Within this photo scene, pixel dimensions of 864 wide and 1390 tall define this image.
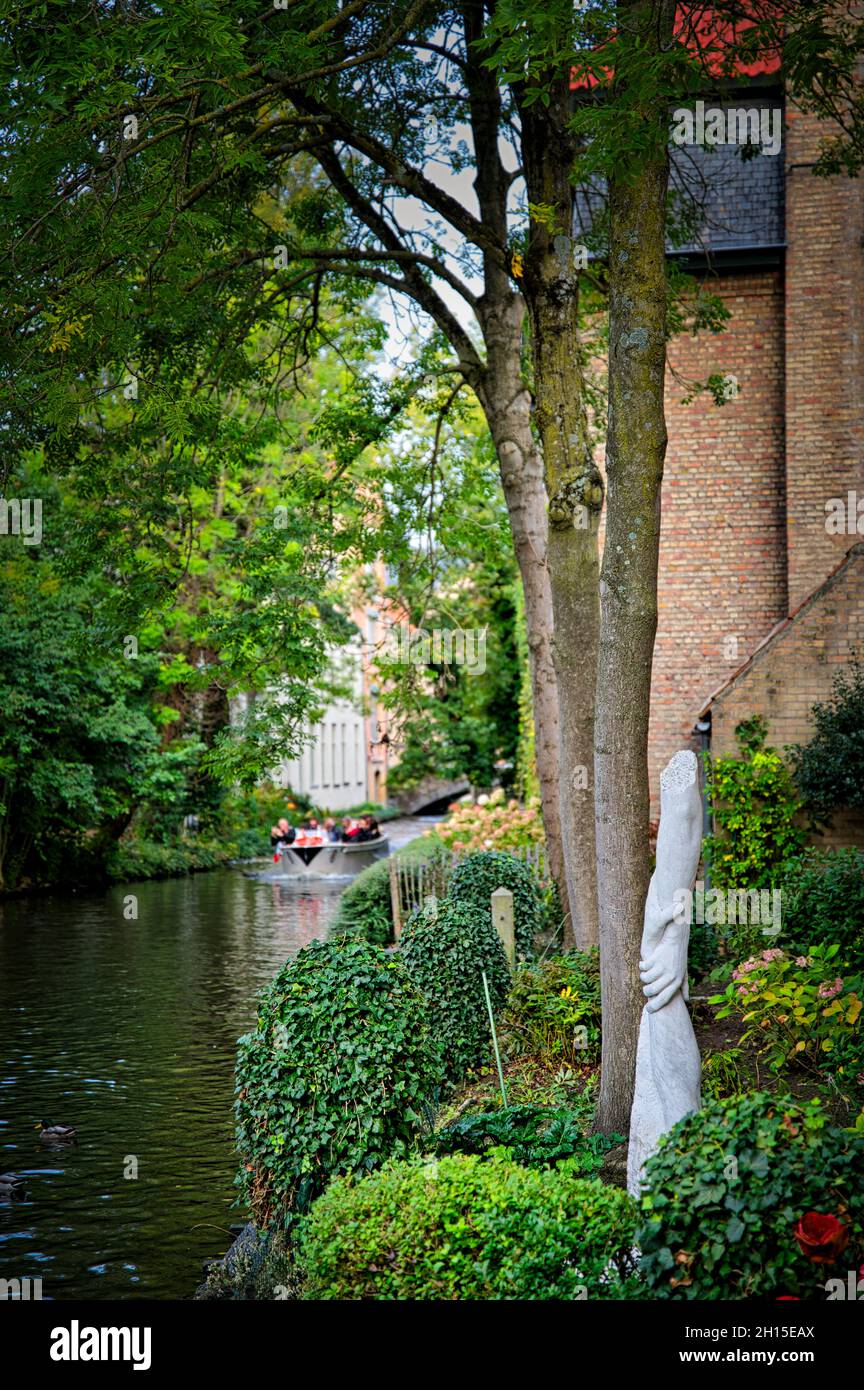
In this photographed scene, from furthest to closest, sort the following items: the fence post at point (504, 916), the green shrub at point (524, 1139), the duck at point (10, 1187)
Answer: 1. the fence post at point (504, 916)
2. the duck at point (10, 1187)
3. the green shrub at point (524, 1139)

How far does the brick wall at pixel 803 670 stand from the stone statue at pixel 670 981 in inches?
362

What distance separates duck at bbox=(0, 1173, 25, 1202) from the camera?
8570mm

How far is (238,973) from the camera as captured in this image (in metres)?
17.3

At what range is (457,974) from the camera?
9.39 metres

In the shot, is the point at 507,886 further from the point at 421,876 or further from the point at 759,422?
the point at 759,422

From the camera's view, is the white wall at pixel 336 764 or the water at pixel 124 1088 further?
the white wall at pixel 336 764

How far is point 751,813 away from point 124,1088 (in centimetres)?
728

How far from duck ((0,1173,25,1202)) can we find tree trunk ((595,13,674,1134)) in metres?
3.91

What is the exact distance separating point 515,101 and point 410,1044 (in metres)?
9.20

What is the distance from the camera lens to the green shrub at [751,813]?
47.6 feet

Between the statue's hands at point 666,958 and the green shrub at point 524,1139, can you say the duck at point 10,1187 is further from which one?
the statue's hands at point 666,958

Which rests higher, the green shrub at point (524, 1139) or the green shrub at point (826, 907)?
the green shrub at point (826, 907)

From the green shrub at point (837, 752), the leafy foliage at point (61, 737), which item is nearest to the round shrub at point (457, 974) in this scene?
the green shrub at point (837, 752)

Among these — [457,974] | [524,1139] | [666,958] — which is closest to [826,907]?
[457,974]
